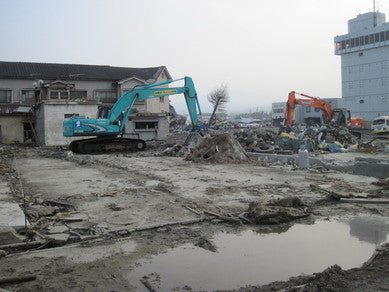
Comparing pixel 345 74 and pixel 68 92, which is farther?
pixel 345 74

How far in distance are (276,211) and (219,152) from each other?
35.1ft

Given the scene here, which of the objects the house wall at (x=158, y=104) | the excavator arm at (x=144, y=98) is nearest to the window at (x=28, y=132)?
the house wall at (x=158, y=104)

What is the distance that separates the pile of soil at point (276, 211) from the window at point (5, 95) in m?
38.9

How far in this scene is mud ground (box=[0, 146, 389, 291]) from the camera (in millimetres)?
4352

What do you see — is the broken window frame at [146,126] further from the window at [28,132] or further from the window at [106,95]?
the window at [28,132]

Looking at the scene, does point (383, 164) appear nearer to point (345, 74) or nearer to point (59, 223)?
point (59, 223)

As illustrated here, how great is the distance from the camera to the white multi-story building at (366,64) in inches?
2652

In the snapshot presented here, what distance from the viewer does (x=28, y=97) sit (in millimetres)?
41344

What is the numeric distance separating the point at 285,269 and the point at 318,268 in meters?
0.41

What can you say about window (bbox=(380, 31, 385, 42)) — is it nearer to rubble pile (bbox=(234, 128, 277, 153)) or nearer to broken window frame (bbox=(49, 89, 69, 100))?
rubble pile (bbox=(234, 128, 277, 153))

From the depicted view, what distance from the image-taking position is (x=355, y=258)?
5230 mm

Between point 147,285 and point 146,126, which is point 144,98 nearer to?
point 146,126

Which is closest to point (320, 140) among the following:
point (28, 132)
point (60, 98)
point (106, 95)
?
point (28, 132)

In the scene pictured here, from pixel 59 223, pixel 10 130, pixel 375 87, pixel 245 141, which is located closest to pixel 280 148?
pixel 245 141
